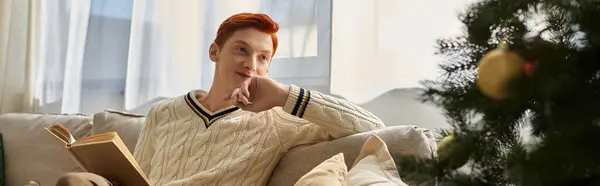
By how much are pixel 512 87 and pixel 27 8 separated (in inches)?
94.6

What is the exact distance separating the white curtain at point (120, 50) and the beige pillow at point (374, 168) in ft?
2.28

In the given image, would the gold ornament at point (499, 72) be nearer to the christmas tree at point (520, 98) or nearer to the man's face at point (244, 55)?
the christmas tree at point (520, 98)

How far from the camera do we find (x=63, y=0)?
250 centimetres

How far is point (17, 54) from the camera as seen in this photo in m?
2.56

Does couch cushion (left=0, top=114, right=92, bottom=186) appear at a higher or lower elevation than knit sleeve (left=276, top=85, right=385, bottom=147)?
lower

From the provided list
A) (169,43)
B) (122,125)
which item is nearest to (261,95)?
(122,125)

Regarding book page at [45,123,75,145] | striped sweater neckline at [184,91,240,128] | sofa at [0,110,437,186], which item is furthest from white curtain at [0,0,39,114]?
book page at [45,123,75,145]

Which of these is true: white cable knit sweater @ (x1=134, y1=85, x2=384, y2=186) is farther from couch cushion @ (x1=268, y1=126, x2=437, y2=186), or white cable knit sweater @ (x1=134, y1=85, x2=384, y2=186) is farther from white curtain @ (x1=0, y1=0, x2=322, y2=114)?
white curtain @ (x1=0, y1=0, x2=322, y2=114)

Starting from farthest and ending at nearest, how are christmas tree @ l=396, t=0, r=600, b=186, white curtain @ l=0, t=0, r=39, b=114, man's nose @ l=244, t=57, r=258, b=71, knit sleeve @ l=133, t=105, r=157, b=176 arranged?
white curtain @ l=0, t=0, r=39, b=114, knit sleeve @ l=133, t=105, r=157, b=176, man's nose @ l=244, t=57, r=258, b=71, christmas tree @ l=396, t=0, r=600, b=186

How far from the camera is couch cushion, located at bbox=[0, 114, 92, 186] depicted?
2.13m

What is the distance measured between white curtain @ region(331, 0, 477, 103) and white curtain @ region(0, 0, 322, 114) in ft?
0.24

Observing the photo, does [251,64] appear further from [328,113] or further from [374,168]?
[374,168]

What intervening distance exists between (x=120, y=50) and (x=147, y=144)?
0.74 metres

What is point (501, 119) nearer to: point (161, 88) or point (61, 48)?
point (161, 88)
